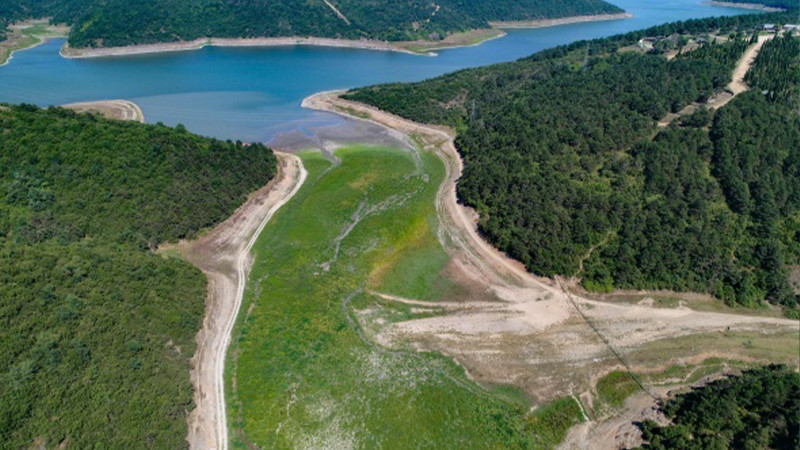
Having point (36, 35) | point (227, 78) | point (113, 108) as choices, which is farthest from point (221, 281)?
point (36, 35)

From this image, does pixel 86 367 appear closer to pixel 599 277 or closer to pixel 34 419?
pixel 34 419

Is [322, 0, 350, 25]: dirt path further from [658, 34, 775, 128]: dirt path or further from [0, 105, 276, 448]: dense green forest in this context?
[658, 34, 775, 128]: dirt path

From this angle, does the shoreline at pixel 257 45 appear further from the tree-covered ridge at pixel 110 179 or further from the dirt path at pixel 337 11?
the tree-covered ridge at pixel 110 179

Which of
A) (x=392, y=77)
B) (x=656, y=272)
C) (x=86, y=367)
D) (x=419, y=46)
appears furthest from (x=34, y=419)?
(x=419, y=46)

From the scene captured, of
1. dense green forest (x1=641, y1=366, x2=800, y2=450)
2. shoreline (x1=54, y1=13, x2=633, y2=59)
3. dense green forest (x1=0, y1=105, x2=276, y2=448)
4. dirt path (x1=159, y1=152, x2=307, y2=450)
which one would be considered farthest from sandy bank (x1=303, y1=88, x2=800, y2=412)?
shoreline (x1=54, y1=13, x2=633, y2=59)

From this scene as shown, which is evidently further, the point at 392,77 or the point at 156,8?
the point at 156,8

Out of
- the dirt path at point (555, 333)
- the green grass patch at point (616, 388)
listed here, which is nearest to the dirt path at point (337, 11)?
the dirt path at point (555, 333)
